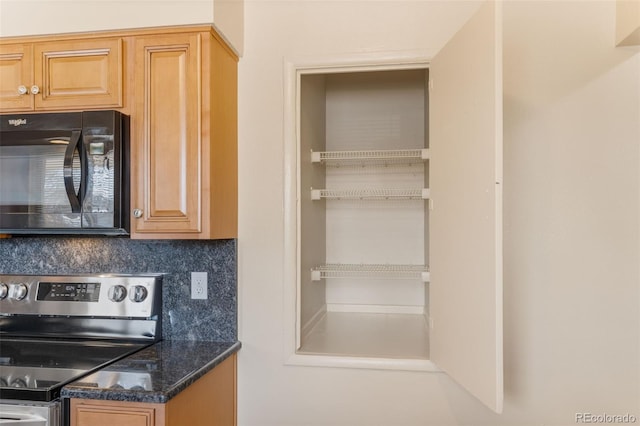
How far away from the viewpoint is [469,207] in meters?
1.45

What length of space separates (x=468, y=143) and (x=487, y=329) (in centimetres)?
60

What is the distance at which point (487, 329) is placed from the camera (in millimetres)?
1347

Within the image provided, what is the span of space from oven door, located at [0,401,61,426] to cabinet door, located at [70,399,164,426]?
5cm

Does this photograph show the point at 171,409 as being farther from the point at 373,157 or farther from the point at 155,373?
the point at 373,157

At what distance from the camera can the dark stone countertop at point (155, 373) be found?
1.29 m

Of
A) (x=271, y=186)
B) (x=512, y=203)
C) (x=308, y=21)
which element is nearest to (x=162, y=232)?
(x=271, y=186)

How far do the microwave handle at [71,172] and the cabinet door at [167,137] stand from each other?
0.19 meters

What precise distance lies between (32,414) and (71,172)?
0.80 meters

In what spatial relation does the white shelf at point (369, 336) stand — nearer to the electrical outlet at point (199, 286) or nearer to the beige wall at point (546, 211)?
the beige wall at point (546, 211)

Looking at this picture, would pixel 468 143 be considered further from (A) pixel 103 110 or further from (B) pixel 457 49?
(A) pixel 103 110

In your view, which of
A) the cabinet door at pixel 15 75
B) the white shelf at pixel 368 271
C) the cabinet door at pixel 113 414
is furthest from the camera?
the white shelf at pixel 368 271

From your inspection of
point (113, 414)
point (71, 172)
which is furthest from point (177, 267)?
point (113, 414)

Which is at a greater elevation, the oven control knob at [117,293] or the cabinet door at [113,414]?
the oven control knob at [117,293]

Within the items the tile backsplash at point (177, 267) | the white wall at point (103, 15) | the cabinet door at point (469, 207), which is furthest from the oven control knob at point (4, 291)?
the cabinet door at point (469, 207)
